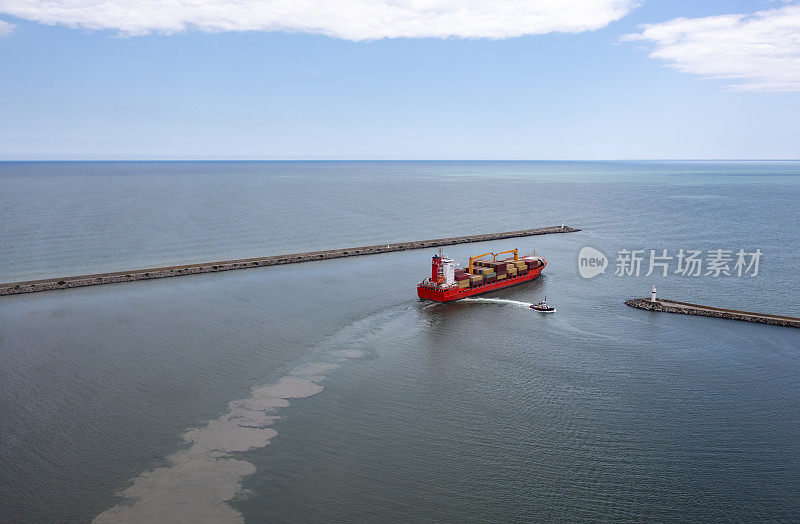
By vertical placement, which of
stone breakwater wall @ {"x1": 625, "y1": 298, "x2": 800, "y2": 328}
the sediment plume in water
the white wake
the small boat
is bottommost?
the sediment plume in water

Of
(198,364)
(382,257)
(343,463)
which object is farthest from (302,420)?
(382,257)

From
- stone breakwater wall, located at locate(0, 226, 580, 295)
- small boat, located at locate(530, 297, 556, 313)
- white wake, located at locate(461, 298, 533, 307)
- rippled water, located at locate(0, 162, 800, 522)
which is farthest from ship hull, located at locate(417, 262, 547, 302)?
stone breakwater wall, located at locate(0, 226, 580, 295)

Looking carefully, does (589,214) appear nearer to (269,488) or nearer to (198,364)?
(198,364)

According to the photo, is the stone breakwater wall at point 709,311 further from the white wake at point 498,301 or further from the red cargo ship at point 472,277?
the red cargo ship at point 472,277
